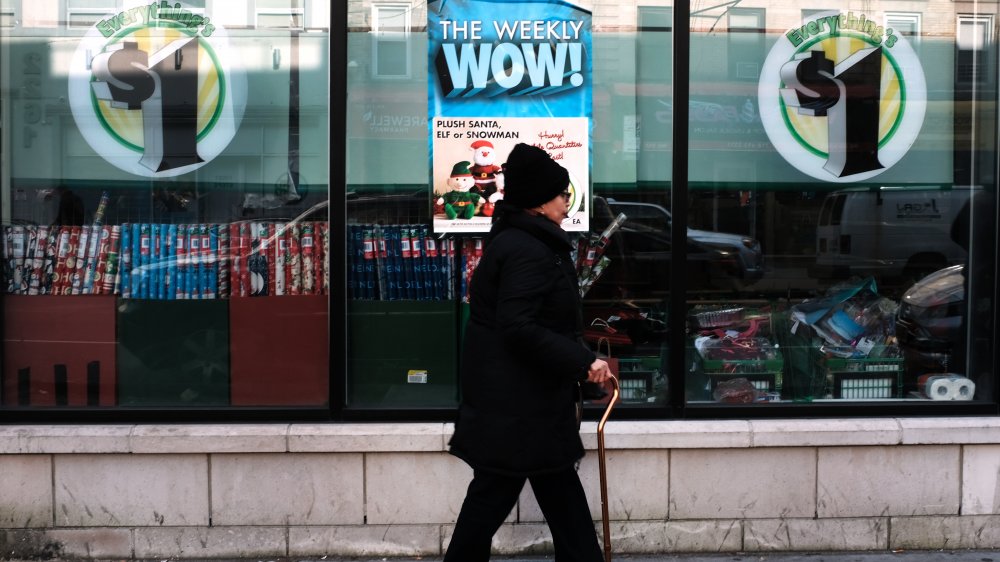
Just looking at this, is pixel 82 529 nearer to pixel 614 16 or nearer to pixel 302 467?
pixel 302 467

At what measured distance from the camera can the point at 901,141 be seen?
18.3 feet

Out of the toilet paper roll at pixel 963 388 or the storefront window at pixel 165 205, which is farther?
the toilet paper roll at pixel 963 388

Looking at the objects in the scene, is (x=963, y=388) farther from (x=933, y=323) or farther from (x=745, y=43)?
(x=745, y=43)

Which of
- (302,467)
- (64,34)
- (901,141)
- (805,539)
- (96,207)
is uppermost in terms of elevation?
(64,34)

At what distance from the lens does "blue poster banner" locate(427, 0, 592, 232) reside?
5414 millimetres

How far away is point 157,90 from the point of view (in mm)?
5414

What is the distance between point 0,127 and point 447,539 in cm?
315

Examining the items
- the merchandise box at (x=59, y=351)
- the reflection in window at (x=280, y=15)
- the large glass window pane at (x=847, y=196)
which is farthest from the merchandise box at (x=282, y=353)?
the large glass window pane at (x=847, y=196)

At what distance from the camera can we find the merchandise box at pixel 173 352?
541 centimetres

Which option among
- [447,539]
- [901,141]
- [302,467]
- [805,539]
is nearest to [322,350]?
[302,467]

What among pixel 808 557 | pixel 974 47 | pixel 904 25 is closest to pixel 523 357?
pixel 808 557

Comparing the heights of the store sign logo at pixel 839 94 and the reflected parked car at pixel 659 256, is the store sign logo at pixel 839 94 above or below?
above

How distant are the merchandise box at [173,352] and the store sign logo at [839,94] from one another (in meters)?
3.16

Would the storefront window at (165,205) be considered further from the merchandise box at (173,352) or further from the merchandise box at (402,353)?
the merchandise box at (402,353)
